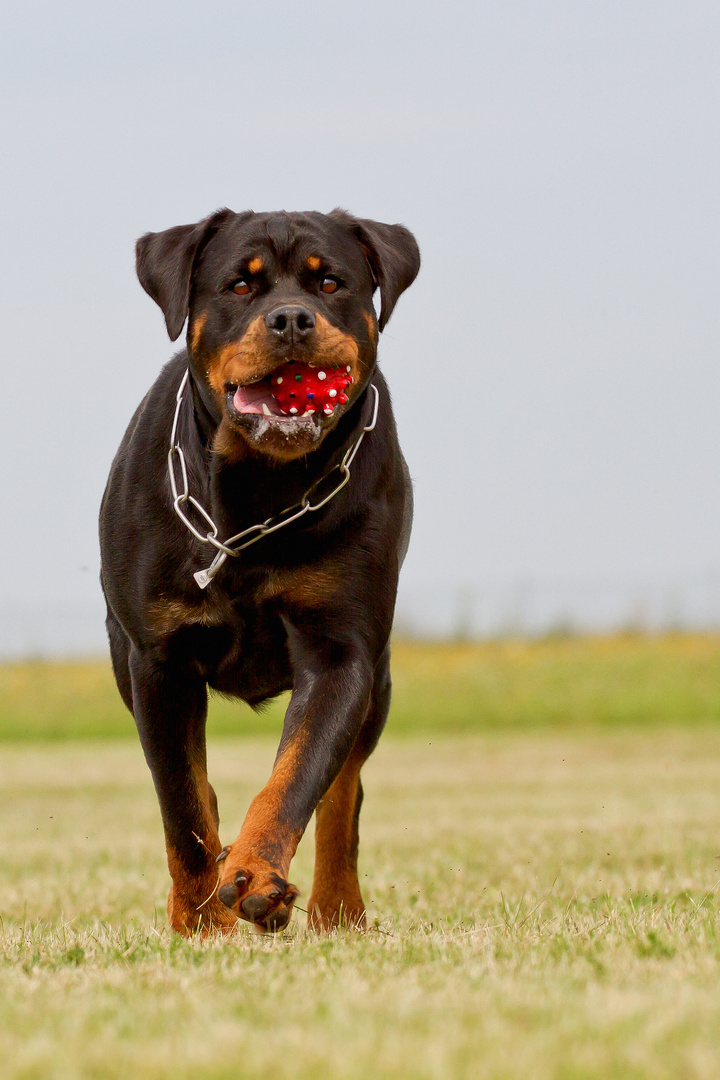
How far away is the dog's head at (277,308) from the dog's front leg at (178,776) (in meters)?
0.72

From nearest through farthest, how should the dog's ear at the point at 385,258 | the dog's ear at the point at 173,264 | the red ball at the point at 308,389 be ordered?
1. the red ball at the point at 308,389
2. the dog's ear at the point at 173,264
3. the dog's ear at the point at 385,258

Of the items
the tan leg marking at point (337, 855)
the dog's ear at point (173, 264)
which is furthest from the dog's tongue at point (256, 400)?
the tan leg marking at point (337, 855)

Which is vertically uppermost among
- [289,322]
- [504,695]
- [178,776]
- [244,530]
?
[289,322]

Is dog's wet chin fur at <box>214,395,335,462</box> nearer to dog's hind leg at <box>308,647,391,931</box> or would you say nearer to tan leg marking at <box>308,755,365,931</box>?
dog's hind leg at <box>308,647,391,931</box>

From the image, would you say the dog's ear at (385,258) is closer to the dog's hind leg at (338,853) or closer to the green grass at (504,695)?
the dog's hind leg at (338,853)

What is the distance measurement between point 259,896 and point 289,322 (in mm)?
1491

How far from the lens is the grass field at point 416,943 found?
207cm

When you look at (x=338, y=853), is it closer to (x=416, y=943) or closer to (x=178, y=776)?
(x=178, y=776)

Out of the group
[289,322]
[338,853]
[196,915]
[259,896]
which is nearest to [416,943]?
[259,896]

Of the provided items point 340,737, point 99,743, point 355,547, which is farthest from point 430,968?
point 99,743

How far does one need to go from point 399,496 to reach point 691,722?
1452 centimetres

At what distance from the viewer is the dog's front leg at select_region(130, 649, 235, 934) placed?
4.10 meters

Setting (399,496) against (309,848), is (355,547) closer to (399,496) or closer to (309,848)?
(399,496)

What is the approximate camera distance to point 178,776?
4.13m
